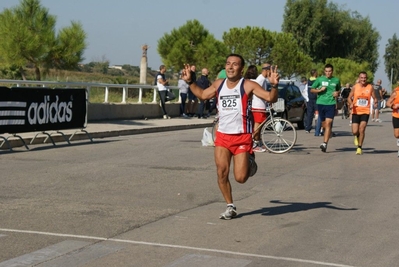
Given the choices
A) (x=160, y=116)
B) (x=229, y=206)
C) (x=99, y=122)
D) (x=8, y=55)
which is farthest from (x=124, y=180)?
(x=8, y=55)

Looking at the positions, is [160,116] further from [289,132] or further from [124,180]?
[124,180]

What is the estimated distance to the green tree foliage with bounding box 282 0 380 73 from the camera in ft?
282

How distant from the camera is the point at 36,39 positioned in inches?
1436

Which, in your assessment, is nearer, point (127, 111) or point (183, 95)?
point (127, 111)

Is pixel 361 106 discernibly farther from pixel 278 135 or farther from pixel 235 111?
pixel 235 111

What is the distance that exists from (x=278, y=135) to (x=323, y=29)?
71603 mm

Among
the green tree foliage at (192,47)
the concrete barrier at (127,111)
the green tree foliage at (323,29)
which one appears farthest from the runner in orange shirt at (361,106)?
the green tree foliage at (323,29)

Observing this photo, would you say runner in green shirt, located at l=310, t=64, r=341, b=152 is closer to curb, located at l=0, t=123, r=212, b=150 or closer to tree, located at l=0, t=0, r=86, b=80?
curb, located at l=0, t=123, r=212, b=150

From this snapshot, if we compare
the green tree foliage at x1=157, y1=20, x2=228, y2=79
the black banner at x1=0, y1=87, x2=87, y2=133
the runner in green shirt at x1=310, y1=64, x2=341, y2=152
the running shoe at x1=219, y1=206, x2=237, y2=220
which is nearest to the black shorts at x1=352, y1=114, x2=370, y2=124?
the runner in green shirt at x1=310, y1=64, x2=341, y2=152

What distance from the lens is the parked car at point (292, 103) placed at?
83.3 ft

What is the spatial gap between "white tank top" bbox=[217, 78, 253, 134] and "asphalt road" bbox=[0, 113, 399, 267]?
41.3 inches

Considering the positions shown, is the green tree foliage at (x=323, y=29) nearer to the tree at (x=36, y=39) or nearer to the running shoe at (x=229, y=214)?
the tree at (x=36, y=39)

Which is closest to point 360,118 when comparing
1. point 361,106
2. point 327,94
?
point 361,106

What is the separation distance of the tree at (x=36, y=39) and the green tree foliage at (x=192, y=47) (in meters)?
24.1
